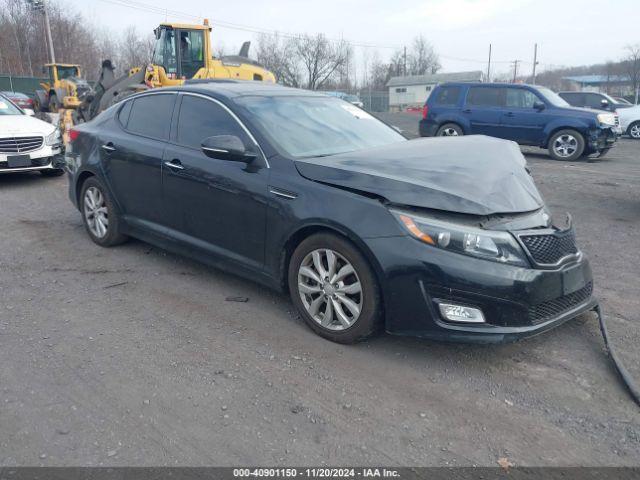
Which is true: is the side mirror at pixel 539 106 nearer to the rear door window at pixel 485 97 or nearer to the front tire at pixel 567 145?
the front tire at pixel 567 145

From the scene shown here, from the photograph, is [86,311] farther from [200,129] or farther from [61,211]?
[61,211]

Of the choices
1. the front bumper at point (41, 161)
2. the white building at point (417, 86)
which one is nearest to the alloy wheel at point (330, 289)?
the front bumper at point (41, 161)

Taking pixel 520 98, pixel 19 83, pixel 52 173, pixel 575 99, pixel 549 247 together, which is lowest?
pixel 52 173

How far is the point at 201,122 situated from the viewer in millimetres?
4629

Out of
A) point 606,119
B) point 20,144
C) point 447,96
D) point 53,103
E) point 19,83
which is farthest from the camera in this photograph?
point 19,83

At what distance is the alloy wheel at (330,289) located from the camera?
3.56 m

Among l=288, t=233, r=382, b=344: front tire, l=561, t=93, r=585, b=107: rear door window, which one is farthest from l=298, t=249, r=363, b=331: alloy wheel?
l=561, t=93, r=585, b=107: rear door window

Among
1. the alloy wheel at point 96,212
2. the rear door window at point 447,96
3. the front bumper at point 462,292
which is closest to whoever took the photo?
the front bumper at point 462,292

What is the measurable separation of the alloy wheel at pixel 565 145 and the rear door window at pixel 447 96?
2.70 metres

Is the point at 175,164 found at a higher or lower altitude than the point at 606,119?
higher

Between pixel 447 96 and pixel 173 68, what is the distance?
780cm

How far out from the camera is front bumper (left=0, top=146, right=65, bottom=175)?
8820mm

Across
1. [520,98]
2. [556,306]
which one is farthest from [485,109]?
[556,306]

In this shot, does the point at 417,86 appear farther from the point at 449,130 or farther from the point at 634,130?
the point at 449,130
